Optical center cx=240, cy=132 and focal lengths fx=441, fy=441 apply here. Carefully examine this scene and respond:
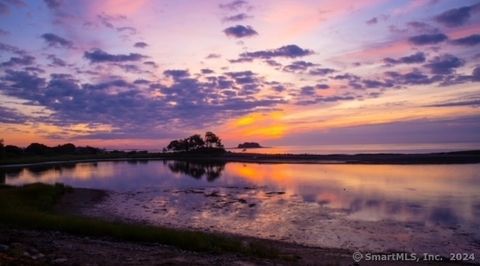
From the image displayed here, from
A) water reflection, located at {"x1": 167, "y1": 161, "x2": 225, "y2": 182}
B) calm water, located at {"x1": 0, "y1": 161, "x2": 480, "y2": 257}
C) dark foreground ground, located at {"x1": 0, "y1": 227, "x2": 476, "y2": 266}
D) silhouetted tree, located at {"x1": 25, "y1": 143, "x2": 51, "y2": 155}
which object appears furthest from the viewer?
silhouetted tree, located at {"x1": 25, "y1": 143, "x2": 51, "y2": 155}

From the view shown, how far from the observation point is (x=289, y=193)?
126 ft

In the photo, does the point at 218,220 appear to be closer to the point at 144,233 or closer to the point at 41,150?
the point at 144,233

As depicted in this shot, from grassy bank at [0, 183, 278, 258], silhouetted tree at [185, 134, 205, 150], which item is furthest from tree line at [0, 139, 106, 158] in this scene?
grassy bank at [0, 183, 278, 258]

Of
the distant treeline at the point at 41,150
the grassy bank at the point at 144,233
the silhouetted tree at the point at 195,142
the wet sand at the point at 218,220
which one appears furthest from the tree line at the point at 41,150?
the grassy bank at the point at 144,233

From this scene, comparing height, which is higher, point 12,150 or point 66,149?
point 66,149

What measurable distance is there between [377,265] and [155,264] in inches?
303

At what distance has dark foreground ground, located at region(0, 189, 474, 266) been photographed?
491 inches

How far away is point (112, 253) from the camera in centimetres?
1393

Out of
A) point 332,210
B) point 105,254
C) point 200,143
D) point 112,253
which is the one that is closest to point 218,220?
point 332,210

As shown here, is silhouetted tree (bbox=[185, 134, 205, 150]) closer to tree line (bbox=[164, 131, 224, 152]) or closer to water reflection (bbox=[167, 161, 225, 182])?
tree line (bbox=[164, 131, 224, 152])

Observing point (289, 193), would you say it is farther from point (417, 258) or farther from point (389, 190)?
point (417, 258)

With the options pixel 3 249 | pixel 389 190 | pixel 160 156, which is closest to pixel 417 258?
pixel 3 249

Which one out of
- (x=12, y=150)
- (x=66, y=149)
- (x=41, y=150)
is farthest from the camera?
(x=66, y=149)

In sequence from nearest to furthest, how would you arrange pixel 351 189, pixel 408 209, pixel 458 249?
pixel 458 249
pixel 408 209
pixel 351 189
